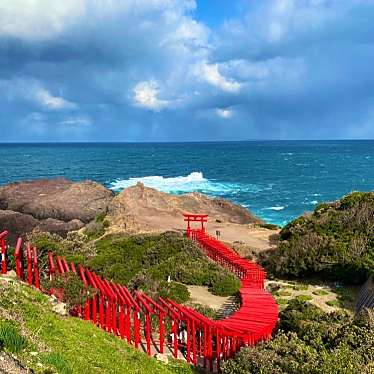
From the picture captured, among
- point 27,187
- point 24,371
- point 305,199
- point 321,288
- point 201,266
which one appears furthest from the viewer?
point 305,199

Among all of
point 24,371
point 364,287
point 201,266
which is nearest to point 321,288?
point 364,287

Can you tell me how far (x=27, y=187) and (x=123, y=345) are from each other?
1991 inches

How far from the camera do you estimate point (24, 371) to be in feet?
23.1

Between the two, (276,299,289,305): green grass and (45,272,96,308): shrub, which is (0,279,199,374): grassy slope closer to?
(45,272,96,308): shrub

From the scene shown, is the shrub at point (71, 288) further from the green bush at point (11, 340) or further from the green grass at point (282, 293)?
the green grass at point (282, 293)

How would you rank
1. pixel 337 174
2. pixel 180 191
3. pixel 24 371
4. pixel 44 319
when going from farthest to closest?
pixel 337 174 < pixel 180 191 < pixel 44 319 < pixel 24 371

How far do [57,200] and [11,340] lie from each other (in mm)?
45184

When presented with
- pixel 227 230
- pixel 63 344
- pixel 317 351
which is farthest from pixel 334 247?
pixel 63 344

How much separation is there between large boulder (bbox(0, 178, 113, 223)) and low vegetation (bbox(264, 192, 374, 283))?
25578mm

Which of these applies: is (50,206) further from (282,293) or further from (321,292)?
(321,292)

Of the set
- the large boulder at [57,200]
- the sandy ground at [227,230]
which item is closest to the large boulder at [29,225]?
the large boulder at [57,200]

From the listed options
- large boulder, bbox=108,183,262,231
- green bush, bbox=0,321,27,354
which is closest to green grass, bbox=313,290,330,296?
green bush, bbox=0,321,27,354

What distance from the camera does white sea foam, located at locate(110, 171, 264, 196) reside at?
3139 inches

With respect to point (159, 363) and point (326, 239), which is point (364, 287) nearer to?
point (326, 239)
